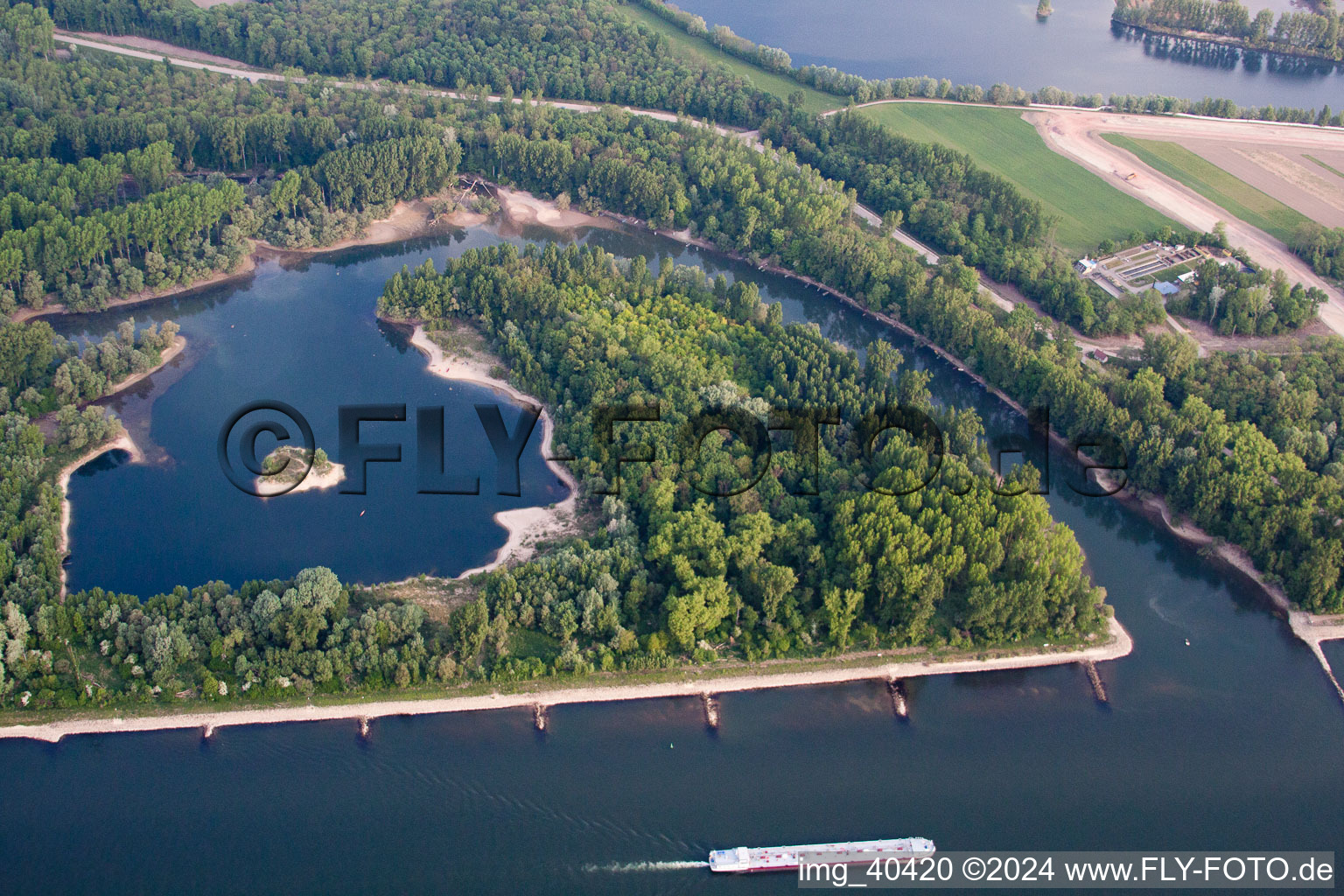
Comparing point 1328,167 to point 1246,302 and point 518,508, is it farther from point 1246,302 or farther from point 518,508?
point 518,508

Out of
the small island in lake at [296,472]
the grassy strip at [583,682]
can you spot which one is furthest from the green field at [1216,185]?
the small island in lake at [296,472]

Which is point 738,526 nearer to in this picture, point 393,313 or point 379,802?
point 379,802

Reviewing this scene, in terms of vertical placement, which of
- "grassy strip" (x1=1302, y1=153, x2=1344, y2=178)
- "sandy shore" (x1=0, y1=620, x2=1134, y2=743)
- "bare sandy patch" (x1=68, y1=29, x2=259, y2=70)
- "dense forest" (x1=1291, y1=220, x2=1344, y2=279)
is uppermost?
"bare sandy patch" (x1=68, y1=29, x2=259, y2=70)

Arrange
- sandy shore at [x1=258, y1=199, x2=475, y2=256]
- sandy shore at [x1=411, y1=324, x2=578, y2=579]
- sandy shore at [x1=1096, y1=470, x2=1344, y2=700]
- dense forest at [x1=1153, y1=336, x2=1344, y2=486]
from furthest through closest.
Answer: sandy shore at [x1=258, y1=199, x2=475, y2=256] → dense forest at [x1=1153, y1=336, x2=1344, y2=486] → sandy shore at [x1=411, y1=324, x2=578, y2=579] → sandy shore at [x1=1096, y1=470, x2=1344, y2=700]

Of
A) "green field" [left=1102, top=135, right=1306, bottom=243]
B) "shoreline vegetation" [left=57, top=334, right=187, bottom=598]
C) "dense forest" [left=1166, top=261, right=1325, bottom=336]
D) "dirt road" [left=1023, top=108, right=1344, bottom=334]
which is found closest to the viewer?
"shoreline vegetation" [left=57, top=334, right=187, bottom=598]

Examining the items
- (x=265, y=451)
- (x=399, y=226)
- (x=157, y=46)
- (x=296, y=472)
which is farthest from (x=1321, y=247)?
(x=157, y=46)

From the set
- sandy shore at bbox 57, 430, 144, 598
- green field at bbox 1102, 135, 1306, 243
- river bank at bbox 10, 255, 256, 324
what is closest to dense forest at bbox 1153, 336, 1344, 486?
green field at bbox 1102, 135, 1306, 243

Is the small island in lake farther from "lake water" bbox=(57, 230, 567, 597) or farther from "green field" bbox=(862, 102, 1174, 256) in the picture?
"green field" bbox=(862, 102, 1174, 256)
